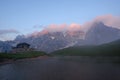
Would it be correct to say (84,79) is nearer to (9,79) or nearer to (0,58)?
(9,79)

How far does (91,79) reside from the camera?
3956cm

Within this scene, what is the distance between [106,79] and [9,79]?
23932mm

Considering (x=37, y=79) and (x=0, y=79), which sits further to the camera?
(x=0, y=79)

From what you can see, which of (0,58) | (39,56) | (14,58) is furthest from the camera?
(39,56)

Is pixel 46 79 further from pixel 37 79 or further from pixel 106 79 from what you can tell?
pixel 106 79

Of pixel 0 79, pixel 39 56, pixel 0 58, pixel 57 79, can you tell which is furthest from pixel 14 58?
pixel 57 79

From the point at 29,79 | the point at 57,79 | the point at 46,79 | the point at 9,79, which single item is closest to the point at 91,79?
the point at 57,79

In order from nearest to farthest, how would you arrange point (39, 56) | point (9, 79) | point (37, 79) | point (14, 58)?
point (37, 79)
point (9, 79)
point (14, 58)
point (39, 56)

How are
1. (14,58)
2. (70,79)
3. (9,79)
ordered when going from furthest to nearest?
(14,58) < (9,79) < (70,79)

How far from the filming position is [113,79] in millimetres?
38406

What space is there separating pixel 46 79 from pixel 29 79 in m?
4.35

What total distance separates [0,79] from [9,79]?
2729mm

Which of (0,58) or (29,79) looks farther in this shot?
(0,58)

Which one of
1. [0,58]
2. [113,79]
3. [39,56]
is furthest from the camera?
[39,56]
